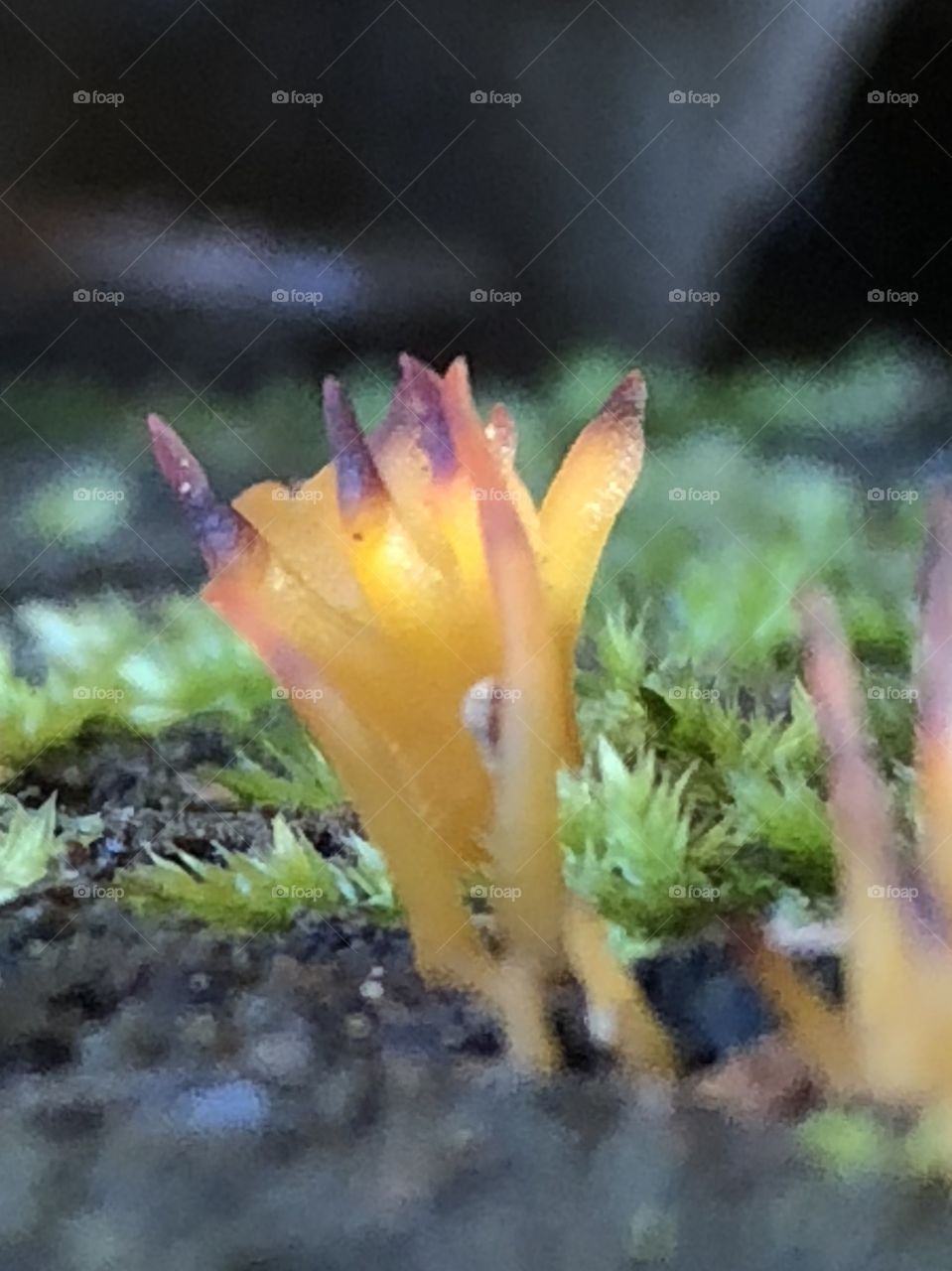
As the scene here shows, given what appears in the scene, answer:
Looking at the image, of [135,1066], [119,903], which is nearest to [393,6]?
[119,903]

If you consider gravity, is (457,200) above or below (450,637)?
above

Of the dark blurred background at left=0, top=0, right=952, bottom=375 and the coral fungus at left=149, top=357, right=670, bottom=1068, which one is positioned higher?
the dark blurred background at left=0, top=0, right=952, bottom=375

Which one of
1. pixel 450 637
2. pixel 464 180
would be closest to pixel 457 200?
pixel 464 180

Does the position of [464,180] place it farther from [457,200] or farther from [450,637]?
[450,637]

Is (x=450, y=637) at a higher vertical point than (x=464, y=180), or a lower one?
lower

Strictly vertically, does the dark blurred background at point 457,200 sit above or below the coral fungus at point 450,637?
above

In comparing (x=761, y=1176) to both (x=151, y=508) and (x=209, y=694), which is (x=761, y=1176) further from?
(x=151, y=508)

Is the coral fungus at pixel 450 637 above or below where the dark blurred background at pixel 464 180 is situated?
below

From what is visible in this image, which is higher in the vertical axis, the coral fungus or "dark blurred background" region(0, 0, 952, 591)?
"dark blurred background" region(0, 0, 952, 591)
